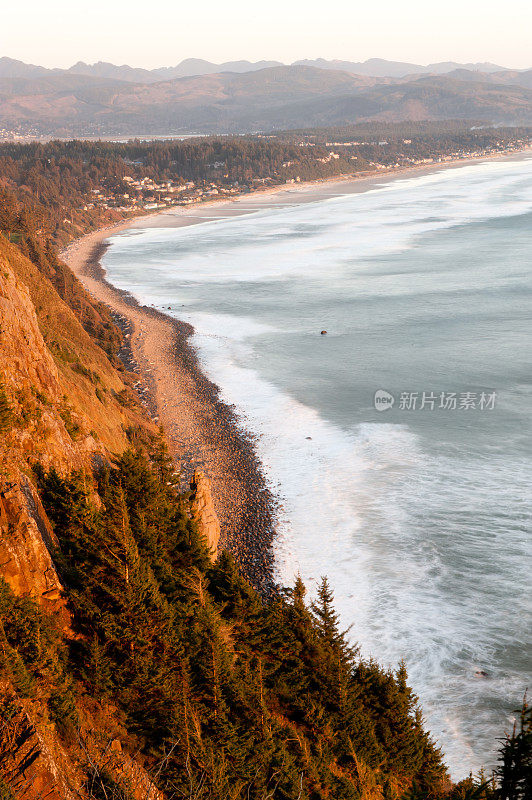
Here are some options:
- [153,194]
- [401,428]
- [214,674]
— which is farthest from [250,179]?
[214,674]

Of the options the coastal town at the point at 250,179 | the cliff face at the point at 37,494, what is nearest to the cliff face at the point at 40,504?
the cliff face at the point at 37,494

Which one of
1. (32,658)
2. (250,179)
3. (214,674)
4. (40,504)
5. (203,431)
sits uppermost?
(250,179)

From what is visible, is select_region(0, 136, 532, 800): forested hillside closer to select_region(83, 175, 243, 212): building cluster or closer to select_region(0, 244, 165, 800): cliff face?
select_region(0, 244, 165, 800): cliff face

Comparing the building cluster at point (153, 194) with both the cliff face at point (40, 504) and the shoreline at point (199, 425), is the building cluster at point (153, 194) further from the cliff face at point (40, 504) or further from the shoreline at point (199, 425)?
the cliff face at point (40, 504)

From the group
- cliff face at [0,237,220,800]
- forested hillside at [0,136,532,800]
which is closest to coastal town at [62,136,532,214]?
cliff face at [0,237,220,800]

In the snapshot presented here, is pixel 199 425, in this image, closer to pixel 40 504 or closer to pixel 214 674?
pixel 40 504

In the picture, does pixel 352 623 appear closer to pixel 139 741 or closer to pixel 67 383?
pixel 139 741
